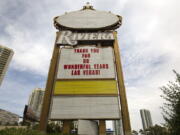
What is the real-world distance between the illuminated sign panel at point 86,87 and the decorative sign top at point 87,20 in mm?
12235

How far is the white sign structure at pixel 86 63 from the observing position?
26.4 metres

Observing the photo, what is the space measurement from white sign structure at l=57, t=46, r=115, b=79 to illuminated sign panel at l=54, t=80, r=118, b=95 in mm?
923

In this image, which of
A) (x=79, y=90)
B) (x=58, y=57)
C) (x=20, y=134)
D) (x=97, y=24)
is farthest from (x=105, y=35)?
(x=20, y=134)

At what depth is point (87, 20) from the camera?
3319cm

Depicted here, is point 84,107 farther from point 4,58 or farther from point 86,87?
point 4,58

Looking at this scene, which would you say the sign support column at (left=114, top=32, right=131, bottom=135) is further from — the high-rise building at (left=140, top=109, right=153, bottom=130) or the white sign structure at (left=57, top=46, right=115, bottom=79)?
the high-rise building at (left=140, top=109, right=153, bottom=130)

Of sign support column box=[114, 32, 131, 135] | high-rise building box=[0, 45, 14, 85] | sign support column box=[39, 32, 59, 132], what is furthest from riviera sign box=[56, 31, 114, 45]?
high-rise building box=[0, 45, 14, 85]

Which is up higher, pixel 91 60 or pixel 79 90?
pixel 91 60

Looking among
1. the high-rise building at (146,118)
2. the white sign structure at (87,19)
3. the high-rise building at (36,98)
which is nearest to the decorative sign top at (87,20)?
the white sign structure at (87,19)

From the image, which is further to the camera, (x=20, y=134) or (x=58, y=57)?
(x=58, y=57)

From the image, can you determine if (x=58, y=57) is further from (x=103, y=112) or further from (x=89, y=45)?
(x=103, y=112)

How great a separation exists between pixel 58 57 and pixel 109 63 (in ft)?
31.0

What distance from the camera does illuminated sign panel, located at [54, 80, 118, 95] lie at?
2485 centimetres

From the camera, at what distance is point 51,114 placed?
76.7 feet
